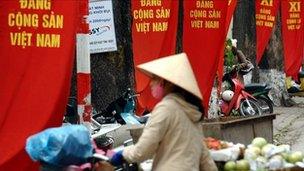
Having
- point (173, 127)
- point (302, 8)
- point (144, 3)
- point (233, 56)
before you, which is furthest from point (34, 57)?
point (302, 8)

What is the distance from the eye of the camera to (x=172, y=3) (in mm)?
9867

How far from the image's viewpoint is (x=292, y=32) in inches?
640

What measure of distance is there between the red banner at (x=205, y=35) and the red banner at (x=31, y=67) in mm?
4657

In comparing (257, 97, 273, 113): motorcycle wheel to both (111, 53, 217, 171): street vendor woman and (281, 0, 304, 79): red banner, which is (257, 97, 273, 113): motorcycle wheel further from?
(111, 53, 217, 171): street vendor woman

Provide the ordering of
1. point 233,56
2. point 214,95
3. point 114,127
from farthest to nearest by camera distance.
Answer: point 233,56, point 214,95, point 114,127

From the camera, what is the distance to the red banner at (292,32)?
1612cm

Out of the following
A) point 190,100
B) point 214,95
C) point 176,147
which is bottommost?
point 214,95

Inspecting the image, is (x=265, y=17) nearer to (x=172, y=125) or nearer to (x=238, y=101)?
(x=238, y=101)

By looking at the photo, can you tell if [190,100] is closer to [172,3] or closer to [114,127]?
[114,127]

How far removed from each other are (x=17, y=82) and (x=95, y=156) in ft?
5.02

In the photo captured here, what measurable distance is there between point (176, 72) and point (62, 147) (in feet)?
3.05

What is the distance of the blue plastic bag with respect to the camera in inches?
180

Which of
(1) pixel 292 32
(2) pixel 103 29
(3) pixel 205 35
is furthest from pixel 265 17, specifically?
(2) pixel 103 29

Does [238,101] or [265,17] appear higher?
[265,17]
